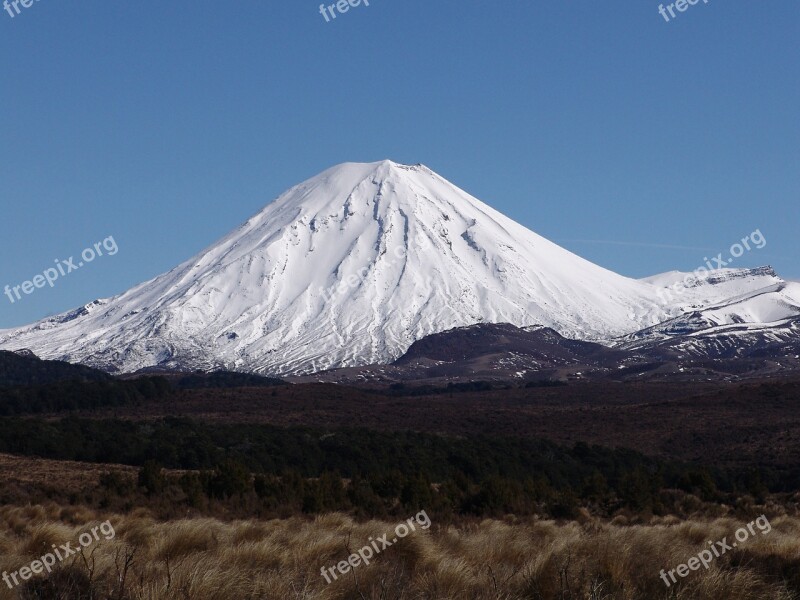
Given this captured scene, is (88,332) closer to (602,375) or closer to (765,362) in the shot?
(602,375)

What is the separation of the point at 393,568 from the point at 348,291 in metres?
161

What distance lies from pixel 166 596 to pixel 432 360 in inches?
5304

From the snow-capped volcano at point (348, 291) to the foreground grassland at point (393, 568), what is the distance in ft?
427

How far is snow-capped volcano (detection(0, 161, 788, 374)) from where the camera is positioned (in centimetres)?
15475

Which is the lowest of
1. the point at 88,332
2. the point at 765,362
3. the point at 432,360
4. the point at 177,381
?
the point at 765,362

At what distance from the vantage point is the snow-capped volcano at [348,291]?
154750 mm

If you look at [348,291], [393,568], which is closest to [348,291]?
[348,291]

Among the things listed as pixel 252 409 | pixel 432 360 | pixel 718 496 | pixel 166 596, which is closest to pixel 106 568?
pixel 166 596

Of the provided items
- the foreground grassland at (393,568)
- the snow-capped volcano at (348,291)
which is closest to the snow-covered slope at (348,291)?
the snow-capped volcano at (348,291)

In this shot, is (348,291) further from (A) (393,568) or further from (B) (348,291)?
(A) (393,568)

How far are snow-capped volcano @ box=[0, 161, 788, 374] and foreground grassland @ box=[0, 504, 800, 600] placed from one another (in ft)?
427

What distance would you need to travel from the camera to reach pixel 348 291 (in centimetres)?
16850

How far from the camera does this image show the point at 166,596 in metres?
6.70

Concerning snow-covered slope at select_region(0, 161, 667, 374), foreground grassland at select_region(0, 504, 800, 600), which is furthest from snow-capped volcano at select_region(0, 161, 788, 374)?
foreground grassland at select_region(0, 504, 800, 600)
